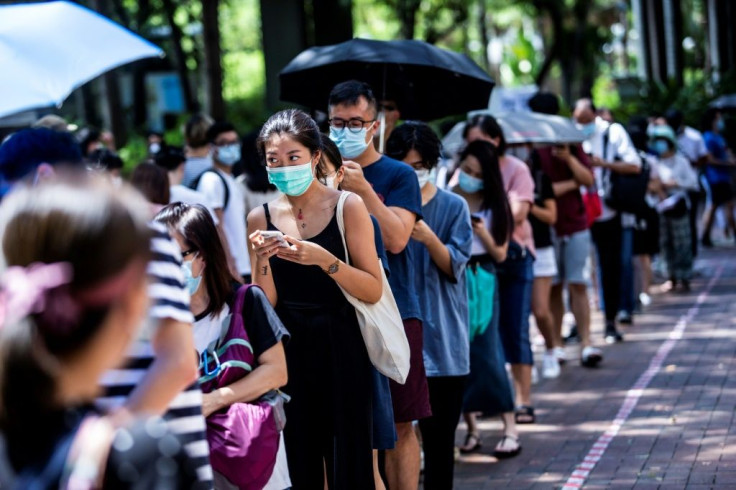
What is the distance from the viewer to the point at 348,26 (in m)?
15.4

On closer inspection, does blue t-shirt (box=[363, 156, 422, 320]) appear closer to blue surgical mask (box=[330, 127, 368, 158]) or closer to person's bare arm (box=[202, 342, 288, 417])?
blue surgical mask (box=[330, 127, 368, 158])

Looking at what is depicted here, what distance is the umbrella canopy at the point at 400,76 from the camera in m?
7.29

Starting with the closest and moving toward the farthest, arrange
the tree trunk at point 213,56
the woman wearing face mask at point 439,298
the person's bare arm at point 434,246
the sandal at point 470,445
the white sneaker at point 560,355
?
the person's bare arm at point 434,246 → the woman wearing face mask at point 439,298 → the sandal at point 470,445 → the white sneaker at point 560,355 → the tree trunk at point 213,56

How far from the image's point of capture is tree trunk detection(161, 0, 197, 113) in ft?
88.9

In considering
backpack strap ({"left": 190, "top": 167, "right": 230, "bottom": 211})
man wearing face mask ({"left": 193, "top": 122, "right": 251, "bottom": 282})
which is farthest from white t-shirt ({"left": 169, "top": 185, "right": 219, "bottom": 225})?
backpack strap ({"left": 190, "top": 167, "right": 230, "bottom": 211})

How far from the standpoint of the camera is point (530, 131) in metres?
9.05

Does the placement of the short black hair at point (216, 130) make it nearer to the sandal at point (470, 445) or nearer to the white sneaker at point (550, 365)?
the sandal at point (470, 445)

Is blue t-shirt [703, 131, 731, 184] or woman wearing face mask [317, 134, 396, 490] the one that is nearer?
woman wearing face mask [317, 134, 396, 490]

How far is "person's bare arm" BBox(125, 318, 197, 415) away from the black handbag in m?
8.77

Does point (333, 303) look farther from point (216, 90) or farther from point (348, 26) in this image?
point (216, 90)

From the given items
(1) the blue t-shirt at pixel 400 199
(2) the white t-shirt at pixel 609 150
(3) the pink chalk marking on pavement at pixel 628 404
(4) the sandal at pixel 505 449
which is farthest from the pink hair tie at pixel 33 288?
(2) the white t-shirt at pixel 609 150

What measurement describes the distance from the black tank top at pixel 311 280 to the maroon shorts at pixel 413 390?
733mm

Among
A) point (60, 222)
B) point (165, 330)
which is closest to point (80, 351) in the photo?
point (60, 222)

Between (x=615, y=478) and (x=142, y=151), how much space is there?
11331mm
